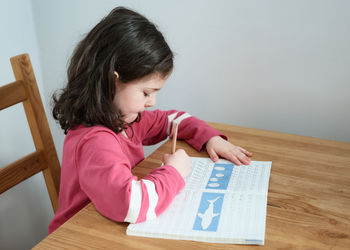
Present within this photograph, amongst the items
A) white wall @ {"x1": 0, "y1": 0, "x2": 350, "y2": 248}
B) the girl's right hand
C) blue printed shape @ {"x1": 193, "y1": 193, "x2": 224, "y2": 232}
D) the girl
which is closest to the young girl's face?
the girl

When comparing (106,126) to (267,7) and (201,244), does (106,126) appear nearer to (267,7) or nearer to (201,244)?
(201,244)

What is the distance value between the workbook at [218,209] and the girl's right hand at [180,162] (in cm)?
2

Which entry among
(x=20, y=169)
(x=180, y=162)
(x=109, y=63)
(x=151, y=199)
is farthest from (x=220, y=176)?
(x=20, y=169)

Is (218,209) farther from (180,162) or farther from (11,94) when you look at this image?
(11,94)

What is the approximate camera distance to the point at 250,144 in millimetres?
1146

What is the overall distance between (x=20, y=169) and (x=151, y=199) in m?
0.45

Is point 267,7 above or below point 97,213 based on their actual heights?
above

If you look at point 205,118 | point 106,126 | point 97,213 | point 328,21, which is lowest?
point 205,118

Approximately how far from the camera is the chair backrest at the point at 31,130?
104 cm

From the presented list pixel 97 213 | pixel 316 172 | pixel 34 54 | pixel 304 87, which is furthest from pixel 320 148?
pixel 34 54

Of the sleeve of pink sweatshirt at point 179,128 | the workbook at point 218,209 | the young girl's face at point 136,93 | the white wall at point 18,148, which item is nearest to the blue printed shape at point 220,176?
the workbook at point 218,209

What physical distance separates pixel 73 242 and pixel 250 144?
59 centimetres

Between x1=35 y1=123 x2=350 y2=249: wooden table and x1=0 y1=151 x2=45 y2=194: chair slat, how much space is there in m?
0.30

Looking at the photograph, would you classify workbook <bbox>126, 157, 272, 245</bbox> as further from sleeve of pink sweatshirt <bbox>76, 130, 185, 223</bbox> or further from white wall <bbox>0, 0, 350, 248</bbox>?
white wall <bbox>0, 0, 350, 248</bbox>
